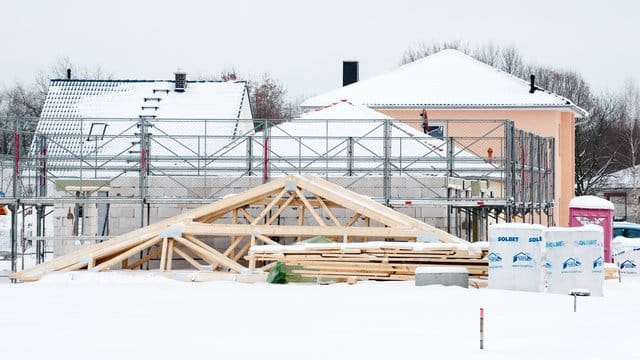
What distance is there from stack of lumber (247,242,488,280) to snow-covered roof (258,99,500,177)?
5.90 metres

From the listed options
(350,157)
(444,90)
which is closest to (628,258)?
(350,157)


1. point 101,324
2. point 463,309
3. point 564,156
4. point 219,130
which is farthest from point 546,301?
point 564,156

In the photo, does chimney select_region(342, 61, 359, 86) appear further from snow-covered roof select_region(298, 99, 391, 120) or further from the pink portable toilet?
the pink portable toilet

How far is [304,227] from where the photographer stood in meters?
31.2

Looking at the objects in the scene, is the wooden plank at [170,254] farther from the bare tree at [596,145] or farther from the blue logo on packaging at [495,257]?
the bare tree at [596,145]

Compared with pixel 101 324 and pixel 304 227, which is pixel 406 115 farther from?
pixel 101 324

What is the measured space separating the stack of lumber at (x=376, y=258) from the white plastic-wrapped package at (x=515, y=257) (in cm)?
114

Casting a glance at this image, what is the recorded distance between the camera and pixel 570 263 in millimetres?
27312

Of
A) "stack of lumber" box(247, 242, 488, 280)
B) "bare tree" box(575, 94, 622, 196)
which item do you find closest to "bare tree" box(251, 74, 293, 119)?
"bare tree" box(575, 94, 622, 196)

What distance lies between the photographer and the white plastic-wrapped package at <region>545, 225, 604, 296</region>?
89.3ft

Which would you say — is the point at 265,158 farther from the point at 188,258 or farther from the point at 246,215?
Answer: the point at 188,258

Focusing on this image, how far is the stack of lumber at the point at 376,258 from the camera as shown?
93.9ft

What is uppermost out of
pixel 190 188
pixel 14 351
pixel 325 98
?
pixel 325 98

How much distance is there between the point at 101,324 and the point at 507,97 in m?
40.8
